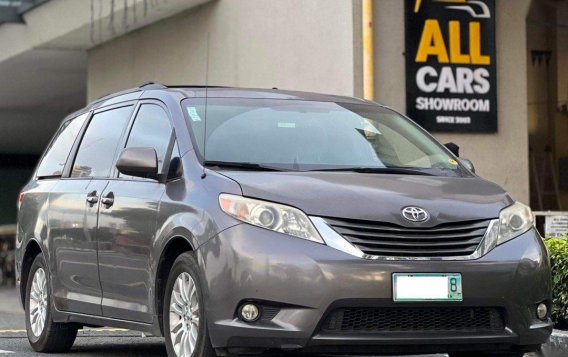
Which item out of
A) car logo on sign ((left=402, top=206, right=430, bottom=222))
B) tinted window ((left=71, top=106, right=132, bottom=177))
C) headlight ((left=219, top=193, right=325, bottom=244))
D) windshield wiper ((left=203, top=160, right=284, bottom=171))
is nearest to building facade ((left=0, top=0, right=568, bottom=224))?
tinted window ((left=71, top=106, right=132, bottom=177))

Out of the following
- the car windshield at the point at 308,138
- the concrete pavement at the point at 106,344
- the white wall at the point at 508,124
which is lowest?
the concrete pavement at the point at 106,344

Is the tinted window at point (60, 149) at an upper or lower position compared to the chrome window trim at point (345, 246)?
upper

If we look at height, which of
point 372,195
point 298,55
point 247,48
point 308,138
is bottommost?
point 372,195

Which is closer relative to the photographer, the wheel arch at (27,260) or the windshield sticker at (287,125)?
the windshield sticker at (287,125)

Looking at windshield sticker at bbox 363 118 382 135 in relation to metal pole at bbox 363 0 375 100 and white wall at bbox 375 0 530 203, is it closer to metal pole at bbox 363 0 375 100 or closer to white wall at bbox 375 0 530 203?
metal pole at bbox 363 0 375 100

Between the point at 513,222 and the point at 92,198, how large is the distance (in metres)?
2.89

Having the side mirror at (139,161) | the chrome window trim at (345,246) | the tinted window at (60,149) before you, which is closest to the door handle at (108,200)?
the side mirror at (139,161)

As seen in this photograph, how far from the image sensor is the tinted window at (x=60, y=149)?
9.45 m

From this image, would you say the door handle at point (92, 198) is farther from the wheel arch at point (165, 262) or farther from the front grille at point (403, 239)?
the front grille at point (403, 239)

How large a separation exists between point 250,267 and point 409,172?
142 centimetres

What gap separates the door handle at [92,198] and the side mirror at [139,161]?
0.95 metres

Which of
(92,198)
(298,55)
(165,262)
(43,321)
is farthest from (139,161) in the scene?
(298,55)

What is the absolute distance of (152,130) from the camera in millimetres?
7852

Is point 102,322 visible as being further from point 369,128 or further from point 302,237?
point 302,237
